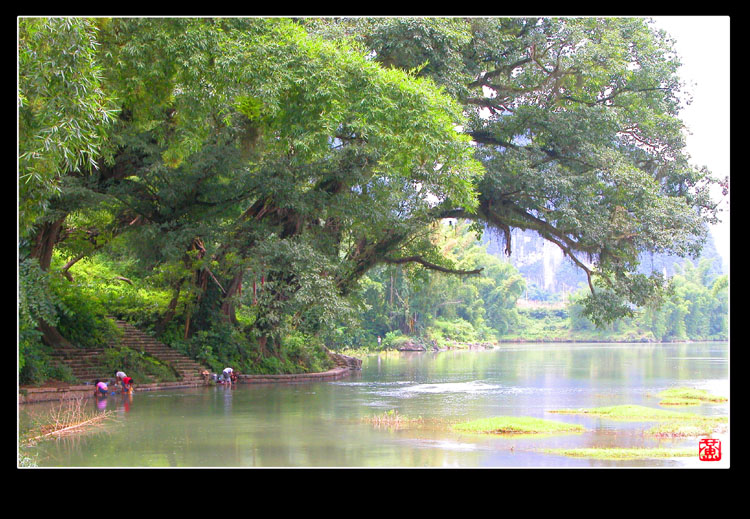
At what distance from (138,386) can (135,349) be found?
194cm

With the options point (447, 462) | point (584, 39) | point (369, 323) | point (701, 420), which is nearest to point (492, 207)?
point (584, 39)

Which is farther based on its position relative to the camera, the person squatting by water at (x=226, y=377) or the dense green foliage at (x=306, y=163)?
the person squatting by water at (x=226, y=377)

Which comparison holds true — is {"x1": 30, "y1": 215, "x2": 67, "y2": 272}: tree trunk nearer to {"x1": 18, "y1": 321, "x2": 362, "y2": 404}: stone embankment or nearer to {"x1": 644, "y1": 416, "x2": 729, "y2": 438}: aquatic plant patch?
{"x1": 18, "y1": 321, "x2": 362, "y2": 404}: stone embankment

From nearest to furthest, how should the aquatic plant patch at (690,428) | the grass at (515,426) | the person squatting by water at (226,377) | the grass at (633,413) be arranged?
the aquatic plant patch at (690,428)
the grass at (515,426)
the grass at (633,413)
the person squatting by water at (226,377)

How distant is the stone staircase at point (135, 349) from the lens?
59.2 ft

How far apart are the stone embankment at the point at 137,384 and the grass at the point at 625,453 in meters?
9.67

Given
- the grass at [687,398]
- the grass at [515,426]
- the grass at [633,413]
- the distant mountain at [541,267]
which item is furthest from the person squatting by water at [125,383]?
the distant mountain at [541,267]

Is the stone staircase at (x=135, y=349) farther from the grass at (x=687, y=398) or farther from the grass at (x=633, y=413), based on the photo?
the grass at (x=687, y=398)

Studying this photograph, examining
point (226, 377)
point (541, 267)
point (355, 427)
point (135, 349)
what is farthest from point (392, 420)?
point (541, 267)

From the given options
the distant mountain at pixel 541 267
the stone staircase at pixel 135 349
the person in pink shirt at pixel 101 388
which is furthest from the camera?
the distant mountain at pixel 541 267

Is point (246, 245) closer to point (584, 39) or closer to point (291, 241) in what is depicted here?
point (291, 241)

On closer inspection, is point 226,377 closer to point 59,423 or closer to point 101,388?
point 101,388

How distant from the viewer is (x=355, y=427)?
1248cm

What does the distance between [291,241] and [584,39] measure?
8610mm
